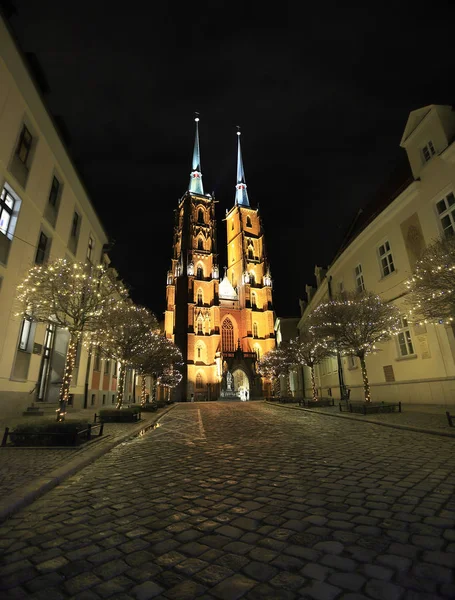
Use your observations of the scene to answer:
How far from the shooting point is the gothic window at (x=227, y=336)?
6806 centimetres

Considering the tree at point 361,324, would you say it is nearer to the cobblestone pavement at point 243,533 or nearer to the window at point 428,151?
the window at point 428,151

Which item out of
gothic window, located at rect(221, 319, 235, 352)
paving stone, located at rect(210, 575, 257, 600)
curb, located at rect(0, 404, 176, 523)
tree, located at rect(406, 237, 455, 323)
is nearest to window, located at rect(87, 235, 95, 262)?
curb, located at rect(0, 404, 176, 523)

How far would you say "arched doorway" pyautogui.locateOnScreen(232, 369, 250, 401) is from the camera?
61906mm

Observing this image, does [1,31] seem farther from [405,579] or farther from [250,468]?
[405,579]

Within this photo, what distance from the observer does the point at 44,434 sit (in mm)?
8391

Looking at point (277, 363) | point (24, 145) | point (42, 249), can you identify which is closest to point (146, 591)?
point (42, 249)

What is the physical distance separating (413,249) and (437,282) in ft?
28.9

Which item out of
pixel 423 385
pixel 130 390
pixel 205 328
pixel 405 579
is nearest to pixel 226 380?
pixel 205 328

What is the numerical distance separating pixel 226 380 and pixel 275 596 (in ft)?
196

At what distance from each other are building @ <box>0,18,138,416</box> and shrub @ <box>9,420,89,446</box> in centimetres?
622

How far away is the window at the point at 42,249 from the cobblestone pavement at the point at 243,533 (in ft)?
46.1

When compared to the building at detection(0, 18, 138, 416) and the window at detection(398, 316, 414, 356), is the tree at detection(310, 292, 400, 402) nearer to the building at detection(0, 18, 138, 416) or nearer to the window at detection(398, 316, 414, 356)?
the window at detection(398, 316, 414, 356)

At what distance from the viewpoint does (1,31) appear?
12.4 metres

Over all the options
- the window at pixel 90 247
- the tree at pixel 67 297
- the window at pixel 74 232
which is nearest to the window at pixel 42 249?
the window at pixel 74 232
